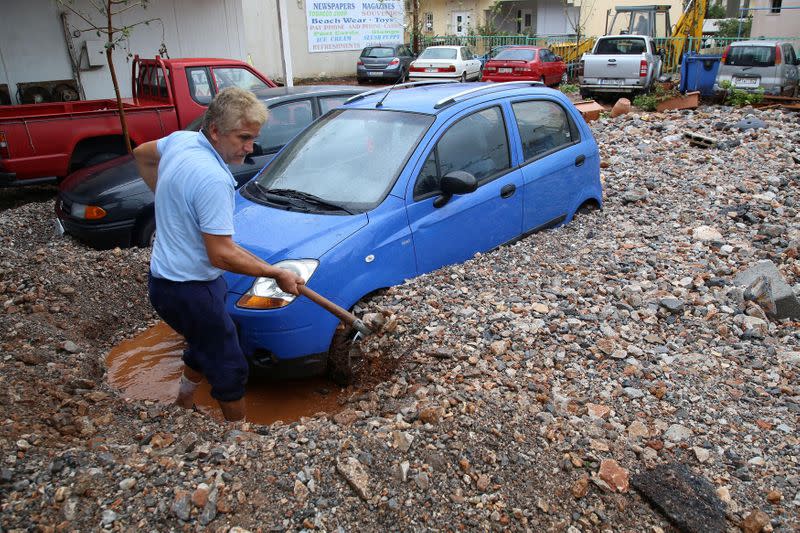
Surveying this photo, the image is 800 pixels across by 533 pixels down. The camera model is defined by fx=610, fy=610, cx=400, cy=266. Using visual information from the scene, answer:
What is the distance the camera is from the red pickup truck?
297 inches

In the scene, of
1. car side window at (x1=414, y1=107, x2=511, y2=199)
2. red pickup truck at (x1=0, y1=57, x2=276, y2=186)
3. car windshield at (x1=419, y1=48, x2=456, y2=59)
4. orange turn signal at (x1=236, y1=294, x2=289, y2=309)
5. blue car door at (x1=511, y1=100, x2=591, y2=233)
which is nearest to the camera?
orange turn signal at (x1=236, y1=294, x2=289, y2=309)

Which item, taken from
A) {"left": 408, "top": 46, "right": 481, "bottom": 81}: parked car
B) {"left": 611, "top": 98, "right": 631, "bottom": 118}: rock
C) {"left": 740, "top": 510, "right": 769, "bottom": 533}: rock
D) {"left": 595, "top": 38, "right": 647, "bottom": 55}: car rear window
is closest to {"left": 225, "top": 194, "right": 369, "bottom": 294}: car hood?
{"left": 740, "top": 510, "right": 769, "bottom": 533}: rock

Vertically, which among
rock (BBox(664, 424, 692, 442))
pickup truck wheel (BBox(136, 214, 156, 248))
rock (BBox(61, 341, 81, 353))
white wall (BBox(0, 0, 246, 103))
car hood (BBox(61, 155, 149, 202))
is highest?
white wall (BBox(0, 0, 246, 103))

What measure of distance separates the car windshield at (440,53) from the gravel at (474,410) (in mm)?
18118

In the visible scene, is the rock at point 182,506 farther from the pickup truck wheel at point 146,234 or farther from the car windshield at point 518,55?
the car windshield at point 518,55

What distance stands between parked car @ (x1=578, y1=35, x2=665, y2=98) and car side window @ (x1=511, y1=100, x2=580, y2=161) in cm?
1237

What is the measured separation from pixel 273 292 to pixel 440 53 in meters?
20.6

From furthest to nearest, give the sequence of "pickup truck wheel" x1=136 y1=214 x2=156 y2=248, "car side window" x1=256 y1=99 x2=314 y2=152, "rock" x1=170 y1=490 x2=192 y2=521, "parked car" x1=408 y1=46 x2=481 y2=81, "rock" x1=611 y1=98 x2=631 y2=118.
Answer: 1. "parked car" x1=408 y1=46 x2=481 y2=81
2. "rock" x1=611 y1=98 x2=631 y2=118
3. "car side window" x1=256 y1=99 x2=314 y2=152
4. "pickup truck wheel" x1=136 y1=214 x2=156 y2=248
5. "rock" x1=170 y1=490 x2=192 y2=521

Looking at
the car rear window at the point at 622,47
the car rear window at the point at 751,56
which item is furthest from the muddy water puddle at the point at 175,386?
the car rear window at the point at 622,47

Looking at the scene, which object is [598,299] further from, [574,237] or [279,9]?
[279,9]

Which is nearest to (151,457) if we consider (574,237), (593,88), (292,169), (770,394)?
(292,169)

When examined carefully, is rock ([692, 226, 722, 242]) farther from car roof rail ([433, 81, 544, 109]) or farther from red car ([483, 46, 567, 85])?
red car ([483, 46, 567, 85])

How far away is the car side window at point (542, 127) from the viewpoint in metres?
5.30

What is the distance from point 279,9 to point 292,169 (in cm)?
1227
